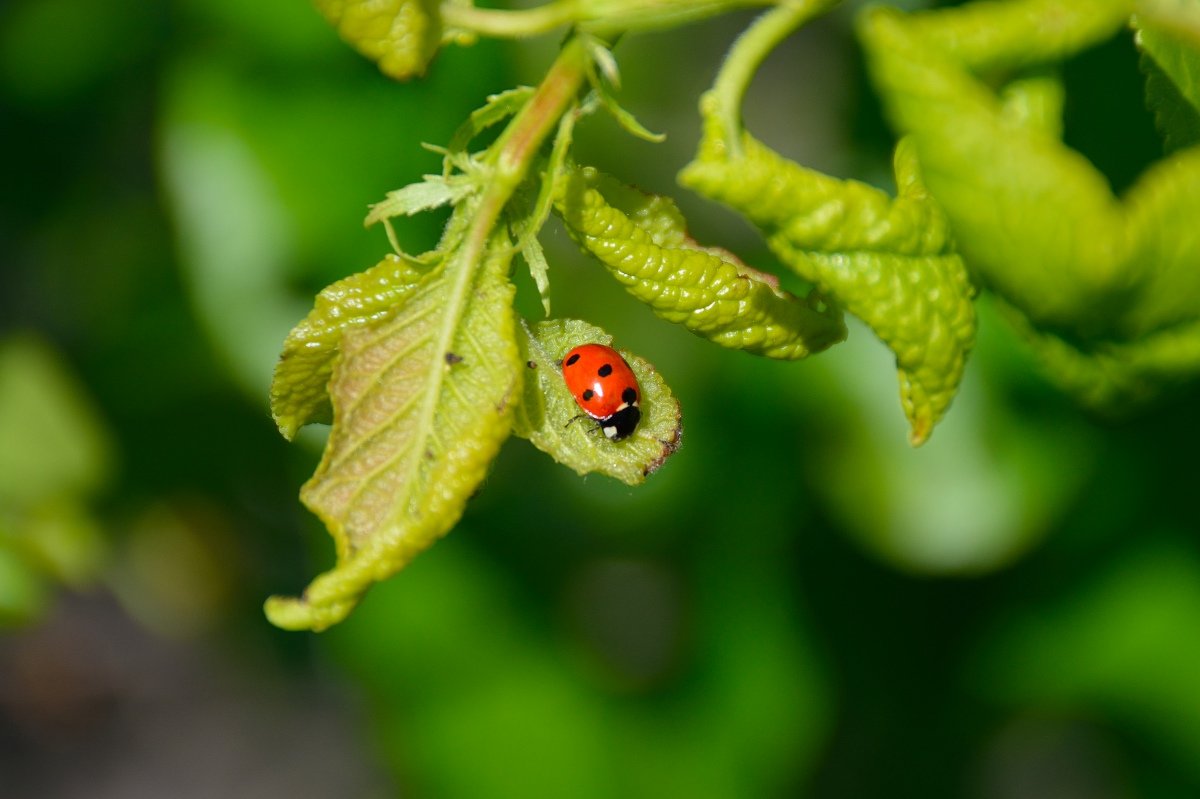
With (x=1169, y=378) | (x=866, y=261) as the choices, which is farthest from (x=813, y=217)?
(x=1169, y=378)

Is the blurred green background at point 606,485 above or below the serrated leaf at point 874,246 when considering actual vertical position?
below

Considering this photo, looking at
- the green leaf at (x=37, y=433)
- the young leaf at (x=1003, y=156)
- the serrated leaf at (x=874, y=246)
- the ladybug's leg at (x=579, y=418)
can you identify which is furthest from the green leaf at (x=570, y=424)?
the green leaf at (x=37, y=433)

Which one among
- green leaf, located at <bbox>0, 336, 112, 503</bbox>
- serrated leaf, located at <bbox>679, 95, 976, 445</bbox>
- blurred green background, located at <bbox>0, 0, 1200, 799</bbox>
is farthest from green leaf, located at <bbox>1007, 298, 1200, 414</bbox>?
green leaf, located at <bbox>0, 336, 112, 503</bbox>

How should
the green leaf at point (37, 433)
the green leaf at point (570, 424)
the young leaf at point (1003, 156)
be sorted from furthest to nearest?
the green leaf at point (37, 433), the green leaf at point (570, 424), the young leaf at point (1003, 156)

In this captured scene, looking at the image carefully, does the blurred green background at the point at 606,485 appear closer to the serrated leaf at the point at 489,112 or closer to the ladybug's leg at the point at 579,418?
the ladybug's leg at the point at 579,418

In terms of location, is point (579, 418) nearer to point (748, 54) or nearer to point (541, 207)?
point (541, 207)

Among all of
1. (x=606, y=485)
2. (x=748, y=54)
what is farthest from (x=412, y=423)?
(x=606, y=485)

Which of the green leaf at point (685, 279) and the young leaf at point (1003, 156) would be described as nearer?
the young leaf at point (1003, 156)
